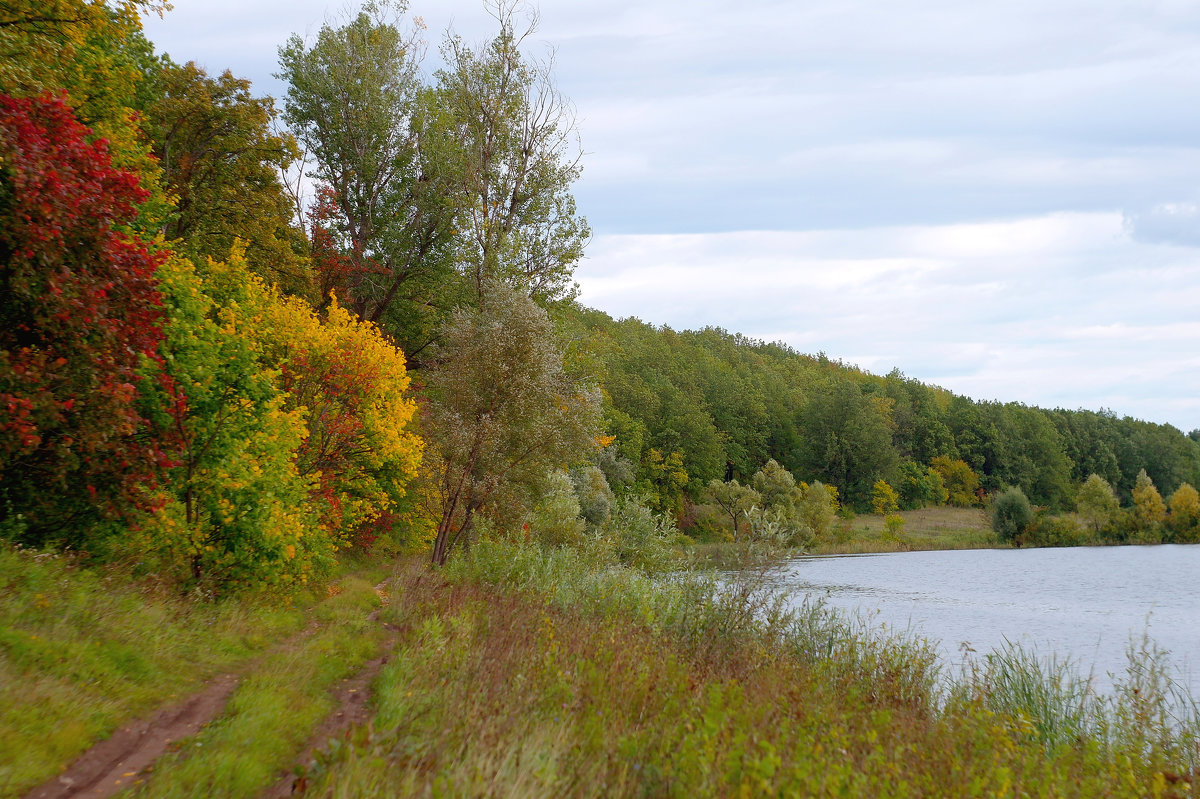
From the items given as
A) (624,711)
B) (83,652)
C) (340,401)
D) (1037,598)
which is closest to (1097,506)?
(1037,598)

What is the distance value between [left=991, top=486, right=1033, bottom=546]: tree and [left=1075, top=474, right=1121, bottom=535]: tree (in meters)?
6.04

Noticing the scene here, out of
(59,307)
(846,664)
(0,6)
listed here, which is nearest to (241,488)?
(59,307)

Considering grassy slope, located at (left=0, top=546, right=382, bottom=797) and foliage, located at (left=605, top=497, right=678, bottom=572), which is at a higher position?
grassy slope, located at (left=0, top=546, right=382, bottom=797)

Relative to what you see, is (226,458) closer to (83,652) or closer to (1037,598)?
(83,652)

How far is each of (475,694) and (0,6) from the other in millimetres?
13022

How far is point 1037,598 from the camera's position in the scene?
33781mm

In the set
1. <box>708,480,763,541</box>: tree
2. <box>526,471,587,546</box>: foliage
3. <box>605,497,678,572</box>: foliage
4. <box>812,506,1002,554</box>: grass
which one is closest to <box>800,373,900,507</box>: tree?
<box>812,506,1002,554</box>: grass

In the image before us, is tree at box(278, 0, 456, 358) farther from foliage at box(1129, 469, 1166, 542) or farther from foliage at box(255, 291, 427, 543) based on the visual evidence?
foliage at box(1129, 469, 1166, 542)

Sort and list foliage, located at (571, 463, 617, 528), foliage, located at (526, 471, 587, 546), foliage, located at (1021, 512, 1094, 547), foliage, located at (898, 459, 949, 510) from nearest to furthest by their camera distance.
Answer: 1. foliage, located at (526, 471, 587, 546)
2. foliage, located at (571, 463, 617, 528)
3. foliage, located at (1021, 512, 1094, 547)
4. foliage, located at (898, 459, 949, 510)

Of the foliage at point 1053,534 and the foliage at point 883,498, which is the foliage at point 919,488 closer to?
the foliage at point 883,498

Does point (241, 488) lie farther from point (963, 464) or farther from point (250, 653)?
point (963, 464)

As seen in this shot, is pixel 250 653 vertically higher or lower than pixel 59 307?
lower

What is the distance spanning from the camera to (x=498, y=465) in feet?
64.8

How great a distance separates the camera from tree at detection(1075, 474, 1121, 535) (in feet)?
230
